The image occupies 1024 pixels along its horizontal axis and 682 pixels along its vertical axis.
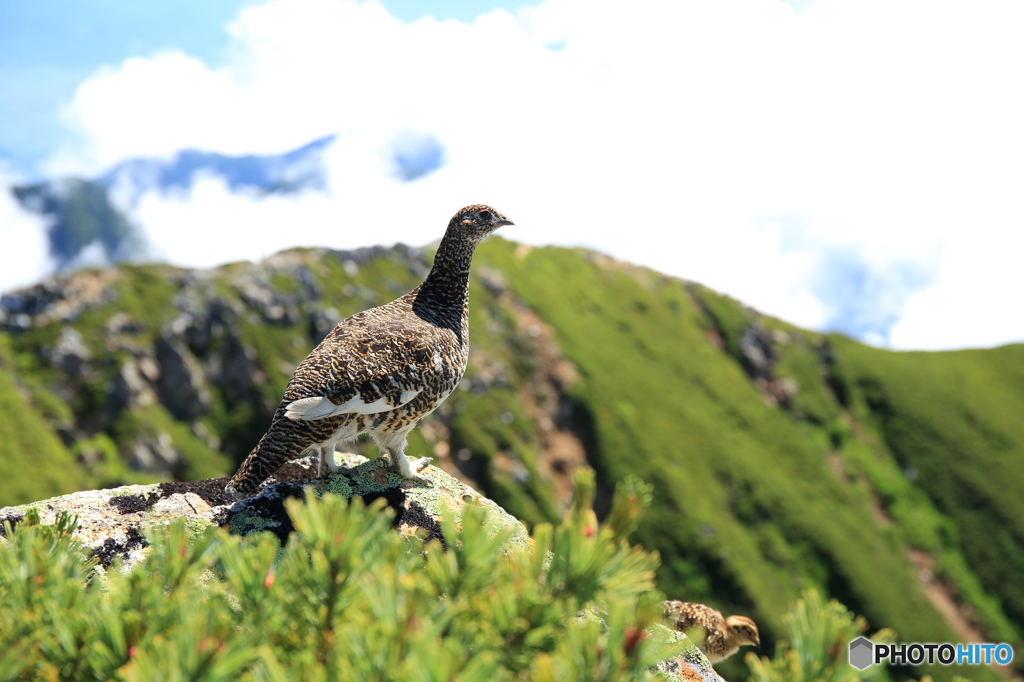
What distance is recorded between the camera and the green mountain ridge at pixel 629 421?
131625mm

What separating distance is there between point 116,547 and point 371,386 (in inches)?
138

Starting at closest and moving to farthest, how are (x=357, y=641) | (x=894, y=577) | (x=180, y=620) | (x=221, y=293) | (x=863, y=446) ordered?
(x=357, y=641)
(x=180, y=620)
(x=894, y=577)
(x=221, y=293)
(x=863, y=446)

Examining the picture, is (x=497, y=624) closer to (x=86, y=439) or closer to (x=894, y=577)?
(x=86, y=439)

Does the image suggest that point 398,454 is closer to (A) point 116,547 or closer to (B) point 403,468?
(B) point 403,468

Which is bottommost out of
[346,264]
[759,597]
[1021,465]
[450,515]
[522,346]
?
[759,597]

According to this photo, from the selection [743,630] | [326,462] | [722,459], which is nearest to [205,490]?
[326,462]

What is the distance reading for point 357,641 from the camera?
3.14 m

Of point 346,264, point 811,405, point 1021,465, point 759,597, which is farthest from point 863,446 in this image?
point 346,264

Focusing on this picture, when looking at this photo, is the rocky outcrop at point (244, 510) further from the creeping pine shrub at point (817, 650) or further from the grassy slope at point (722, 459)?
the grassy slope at point (722, 459)

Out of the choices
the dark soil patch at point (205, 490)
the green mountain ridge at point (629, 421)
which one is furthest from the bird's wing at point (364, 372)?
the green mountain ridge at point (629, 421)

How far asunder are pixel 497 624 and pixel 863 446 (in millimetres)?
190697

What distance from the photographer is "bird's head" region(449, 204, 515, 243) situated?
12922 mm

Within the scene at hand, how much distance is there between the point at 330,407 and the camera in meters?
9.29

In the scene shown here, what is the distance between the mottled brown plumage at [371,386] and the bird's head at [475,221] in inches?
52.4
